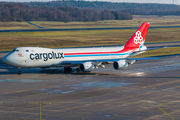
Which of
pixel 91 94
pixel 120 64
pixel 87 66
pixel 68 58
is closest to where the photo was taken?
pixel 91 94

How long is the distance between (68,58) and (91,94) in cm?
1638

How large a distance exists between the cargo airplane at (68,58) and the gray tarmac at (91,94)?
69.6 inches

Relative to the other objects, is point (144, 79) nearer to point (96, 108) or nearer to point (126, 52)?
point (126, 52)

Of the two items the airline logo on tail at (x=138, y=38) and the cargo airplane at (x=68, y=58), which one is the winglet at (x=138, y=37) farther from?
the cargo airplane at (x=68, y=58)

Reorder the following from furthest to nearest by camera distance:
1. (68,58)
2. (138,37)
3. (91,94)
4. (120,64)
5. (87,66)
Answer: (138,37)
(68,58)
(120,64)
(87,66)
(91,94)

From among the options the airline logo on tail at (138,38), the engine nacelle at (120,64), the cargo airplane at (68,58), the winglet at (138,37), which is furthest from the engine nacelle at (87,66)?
the airline logo on tail at (138,38)

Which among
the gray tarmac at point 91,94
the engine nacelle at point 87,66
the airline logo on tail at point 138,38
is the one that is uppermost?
the airline logo on tail at point 138,38

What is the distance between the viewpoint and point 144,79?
4609cm

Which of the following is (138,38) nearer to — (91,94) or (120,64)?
(120,64)

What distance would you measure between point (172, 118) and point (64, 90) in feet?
52.2

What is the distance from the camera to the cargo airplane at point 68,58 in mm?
48125

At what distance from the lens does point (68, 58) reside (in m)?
51.1

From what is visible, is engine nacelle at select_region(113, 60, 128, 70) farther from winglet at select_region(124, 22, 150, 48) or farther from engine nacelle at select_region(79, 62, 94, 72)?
winglet at select_region(124, 22, 150, 48)

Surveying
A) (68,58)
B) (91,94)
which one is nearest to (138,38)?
(68,58)
